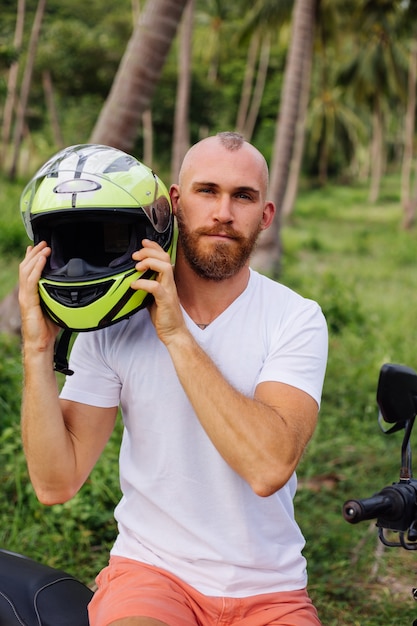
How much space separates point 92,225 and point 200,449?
752mm

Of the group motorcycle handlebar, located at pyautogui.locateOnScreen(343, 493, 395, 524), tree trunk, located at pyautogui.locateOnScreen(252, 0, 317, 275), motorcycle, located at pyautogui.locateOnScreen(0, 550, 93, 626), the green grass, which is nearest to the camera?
motorcycle handlebar, located at pyautogui.locateOnScreen(343, 493, 395, 524)

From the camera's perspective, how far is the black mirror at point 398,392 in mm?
1922

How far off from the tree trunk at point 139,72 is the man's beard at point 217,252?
458 centimetres

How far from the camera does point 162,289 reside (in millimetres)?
2352

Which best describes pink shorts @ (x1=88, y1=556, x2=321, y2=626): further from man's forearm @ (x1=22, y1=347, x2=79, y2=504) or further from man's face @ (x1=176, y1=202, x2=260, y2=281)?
man's face @ (x1=176, y1=202, x2=260, y2=281)

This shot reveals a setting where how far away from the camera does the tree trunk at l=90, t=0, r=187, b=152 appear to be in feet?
22.4

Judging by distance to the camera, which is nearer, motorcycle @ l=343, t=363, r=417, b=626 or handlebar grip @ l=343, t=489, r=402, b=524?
handlebar grip @ l=343, t=489, r=402, b=524

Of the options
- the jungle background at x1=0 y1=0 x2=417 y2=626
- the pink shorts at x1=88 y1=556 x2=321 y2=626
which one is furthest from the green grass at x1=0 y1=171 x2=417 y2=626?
the pink shorts at x1=88 y1=556 x2=321 y2=626

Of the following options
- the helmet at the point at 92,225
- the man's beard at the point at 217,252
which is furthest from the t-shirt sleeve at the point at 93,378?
the man's beard at the point at 217,252

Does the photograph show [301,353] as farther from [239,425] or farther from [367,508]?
[367,508]

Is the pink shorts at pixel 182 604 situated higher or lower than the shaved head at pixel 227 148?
lower

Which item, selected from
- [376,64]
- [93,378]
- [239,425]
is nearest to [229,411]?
[239,425]

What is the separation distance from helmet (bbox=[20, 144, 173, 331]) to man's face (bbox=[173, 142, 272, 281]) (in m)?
0.09

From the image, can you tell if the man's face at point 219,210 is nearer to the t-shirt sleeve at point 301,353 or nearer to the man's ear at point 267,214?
the man's ear at point 267,214
